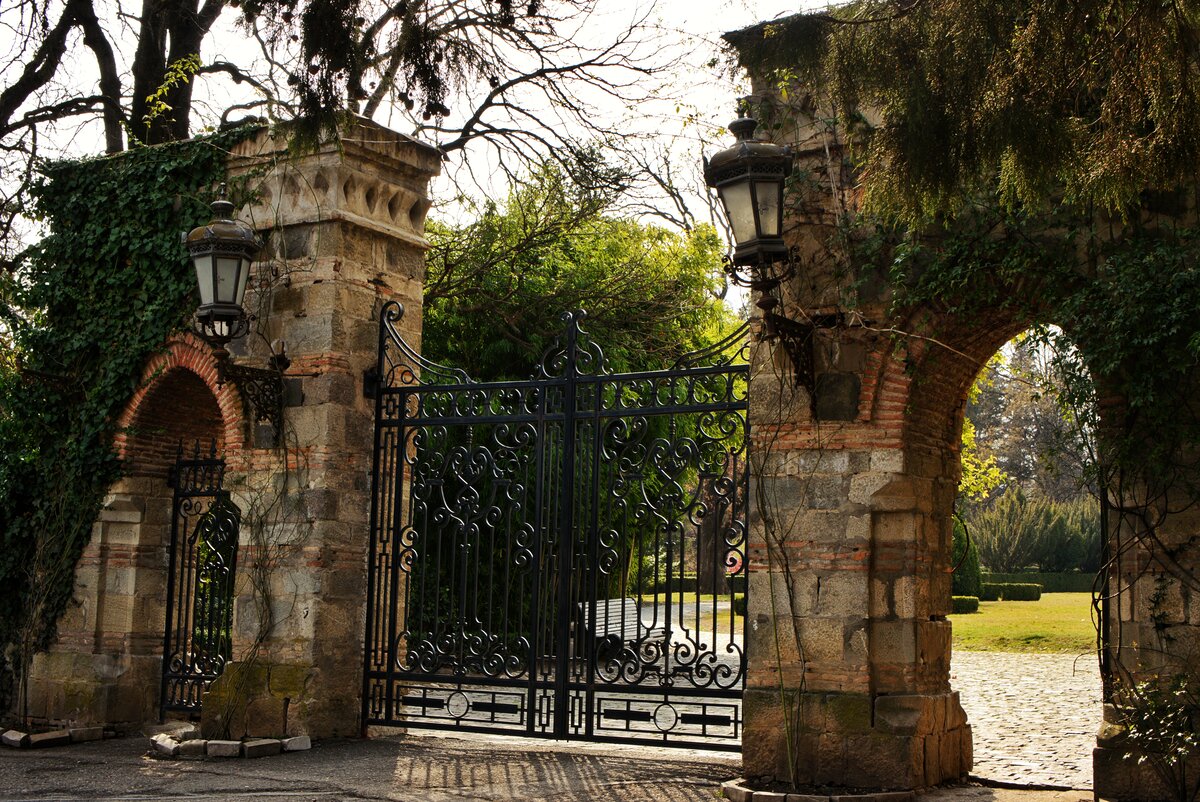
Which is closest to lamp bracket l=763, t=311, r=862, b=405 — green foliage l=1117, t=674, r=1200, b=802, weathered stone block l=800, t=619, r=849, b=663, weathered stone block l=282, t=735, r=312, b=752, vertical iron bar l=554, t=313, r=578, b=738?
weathered stone block l=800, t=619, r=849, b=663

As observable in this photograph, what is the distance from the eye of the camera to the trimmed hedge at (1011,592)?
25.3 m

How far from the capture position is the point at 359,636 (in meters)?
8.78

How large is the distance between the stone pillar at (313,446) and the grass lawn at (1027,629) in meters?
9.21

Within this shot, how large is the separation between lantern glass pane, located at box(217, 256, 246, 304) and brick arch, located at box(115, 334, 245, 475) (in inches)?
36.5

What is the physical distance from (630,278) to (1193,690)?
1065 centimetres

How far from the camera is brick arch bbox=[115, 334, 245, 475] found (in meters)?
9.15

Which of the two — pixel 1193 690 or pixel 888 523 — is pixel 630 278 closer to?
pixel 888 523

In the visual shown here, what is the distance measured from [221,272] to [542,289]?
720 centimetres

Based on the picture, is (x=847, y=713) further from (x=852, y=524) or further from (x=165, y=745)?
(x=165, y=745)

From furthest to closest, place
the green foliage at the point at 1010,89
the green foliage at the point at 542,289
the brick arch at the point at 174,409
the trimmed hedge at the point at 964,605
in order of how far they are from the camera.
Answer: the trimmed hedge at the point at 964,605, the green foliage at the point at 542,289, the brick arch at the point at 174,409, the green foliage at the point at 1010,89

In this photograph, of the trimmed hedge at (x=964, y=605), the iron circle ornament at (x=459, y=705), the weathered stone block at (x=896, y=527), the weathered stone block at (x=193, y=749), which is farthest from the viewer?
the trimmed hedge at (x=964, y=605)

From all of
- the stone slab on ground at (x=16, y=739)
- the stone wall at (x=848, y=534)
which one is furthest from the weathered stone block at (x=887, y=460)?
the stone slab on ground at (x=16, y=739)

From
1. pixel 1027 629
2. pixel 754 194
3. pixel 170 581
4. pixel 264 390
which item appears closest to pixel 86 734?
pixel 170 581

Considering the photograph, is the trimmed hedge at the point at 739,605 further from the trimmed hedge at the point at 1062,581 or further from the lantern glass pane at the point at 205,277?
the trimmed hedge at the point at 1062,581
